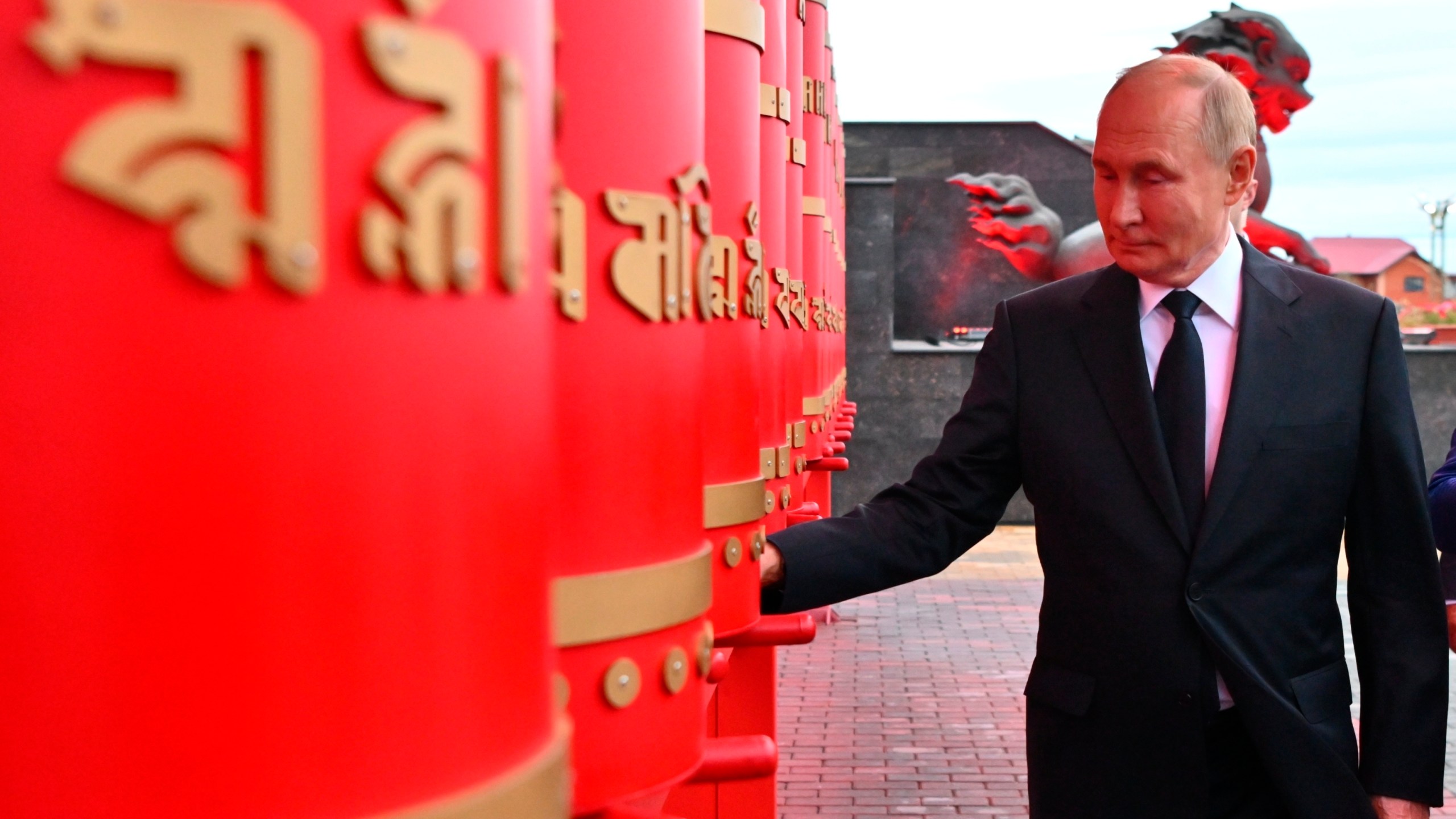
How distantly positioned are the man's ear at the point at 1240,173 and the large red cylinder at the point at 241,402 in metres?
1.69

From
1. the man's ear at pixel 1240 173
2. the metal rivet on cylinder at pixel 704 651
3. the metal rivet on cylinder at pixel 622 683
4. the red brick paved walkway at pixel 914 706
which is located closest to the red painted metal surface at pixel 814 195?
the red brick paved walkway at pixel 914 706

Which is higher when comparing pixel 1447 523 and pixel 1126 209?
pixel 1126 209

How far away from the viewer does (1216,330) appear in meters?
2.22

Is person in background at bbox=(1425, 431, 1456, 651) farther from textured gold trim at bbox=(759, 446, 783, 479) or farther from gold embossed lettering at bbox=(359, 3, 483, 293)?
gold embossed lettering at bbox=(359, 3, 483, 293)

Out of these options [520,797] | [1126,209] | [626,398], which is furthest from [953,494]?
[520,797]

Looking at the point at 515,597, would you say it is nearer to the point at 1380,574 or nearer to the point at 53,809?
the point at 53,809

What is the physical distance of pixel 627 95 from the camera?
Answer: 4.00 ft

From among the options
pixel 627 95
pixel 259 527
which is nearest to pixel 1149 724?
pixel 627 95

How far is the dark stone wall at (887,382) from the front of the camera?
12969mm

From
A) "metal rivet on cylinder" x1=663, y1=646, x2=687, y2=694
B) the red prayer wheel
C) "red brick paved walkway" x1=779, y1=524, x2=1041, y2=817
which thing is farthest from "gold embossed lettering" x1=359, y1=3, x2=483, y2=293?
"red brick paved walkway" x1=779, y1=524, x2=1041, y2=817

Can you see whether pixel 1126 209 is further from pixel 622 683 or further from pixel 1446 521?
pixel 622 683

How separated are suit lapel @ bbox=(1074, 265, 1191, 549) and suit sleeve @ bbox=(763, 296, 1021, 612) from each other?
14 cm

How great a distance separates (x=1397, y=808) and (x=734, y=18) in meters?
1.44

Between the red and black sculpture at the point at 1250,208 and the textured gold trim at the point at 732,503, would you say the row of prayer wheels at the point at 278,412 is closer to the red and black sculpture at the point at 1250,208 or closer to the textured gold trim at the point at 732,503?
the textured gold trim at the point at 732,503
